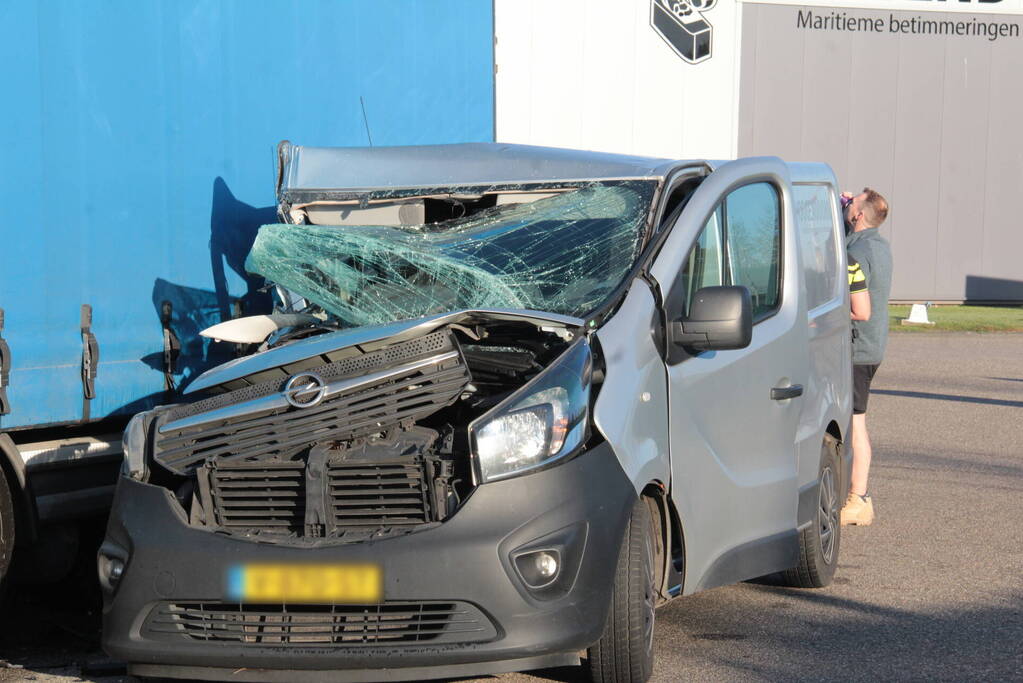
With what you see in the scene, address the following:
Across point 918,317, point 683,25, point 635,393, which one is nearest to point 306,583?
point 635,393

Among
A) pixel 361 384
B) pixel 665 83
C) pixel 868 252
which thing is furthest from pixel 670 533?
pixel 665 83

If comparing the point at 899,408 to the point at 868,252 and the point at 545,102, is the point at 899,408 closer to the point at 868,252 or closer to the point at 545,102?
the point at 545,102

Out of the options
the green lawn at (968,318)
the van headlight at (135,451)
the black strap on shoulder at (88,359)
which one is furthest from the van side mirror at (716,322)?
the green lawn at (968,318)

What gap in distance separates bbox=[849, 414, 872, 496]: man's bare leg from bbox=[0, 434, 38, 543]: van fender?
4.47 meters

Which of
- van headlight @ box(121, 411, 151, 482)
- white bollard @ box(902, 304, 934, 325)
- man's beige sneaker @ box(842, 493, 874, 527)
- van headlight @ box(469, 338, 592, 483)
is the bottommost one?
white bollard @ box(902, 304, 934, 325)

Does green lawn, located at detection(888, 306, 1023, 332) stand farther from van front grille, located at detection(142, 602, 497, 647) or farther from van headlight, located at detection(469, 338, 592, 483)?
van front grille, located at detection(142, 602, 497, 647)

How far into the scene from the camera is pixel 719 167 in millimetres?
5723

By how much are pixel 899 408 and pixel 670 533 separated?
27.1 feet

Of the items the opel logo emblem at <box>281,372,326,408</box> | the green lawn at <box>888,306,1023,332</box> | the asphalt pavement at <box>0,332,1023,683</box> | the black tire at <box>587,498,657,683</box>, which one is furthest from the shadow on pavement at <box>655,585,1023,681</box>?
the green lawn at <box>888,306,1023,332</box>

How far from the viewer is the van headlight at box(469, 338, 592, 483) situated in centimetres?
434

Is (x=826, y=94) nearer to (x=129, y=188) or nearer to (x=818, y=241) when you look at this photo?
(x=818, y=241)

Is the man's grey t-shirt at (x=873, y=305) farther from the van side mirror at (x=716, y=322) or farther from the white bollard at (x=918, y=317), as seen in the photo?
the white bollard at (x=918, y=317)

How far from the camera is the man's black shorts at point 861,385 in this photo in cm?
789

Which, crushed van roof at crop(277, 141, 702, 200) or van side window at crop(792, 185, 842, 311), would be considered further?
van side window at crop(792, 185, 842, 311)
